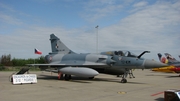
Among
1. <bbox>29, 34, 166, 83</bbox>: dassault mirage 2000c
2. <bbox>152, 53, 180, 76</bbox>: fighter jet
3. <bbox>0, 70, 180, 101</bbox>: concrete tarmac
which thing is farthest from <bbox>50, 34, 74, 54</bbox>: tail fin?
<bbox>152, 53, 180, 76</bbox>: fighter jet

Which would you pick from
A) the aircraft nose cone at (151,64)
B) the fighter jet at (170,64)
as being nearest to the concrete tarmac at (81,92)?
the aircraft nose cone at (151,64)

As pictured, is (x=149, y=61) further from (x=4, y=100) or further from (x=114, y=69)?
(x=4, y=100)

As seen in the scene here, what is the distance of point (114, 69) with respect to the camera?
15.5 metres

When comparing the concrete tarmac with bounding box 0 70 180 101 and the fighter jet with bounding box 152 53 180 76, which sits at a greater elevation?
the fighter jet with bounding box 152 53 180 76

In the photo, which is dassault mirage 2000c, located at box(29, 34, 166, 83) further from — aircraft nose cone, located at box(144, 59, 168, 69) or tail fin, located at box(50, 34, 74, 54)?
tail fin, located at box(50, 34, 74, 54)

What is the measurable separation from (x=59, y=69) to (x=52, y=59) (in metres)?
3.61

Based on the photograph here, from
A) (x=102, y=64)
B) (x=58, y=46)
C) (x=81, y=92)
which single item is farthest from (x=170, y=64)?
(x=81, y=92)

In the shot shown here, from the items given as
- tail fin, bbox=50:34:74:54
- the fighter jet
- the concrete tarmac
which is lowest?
the concrete tarmac

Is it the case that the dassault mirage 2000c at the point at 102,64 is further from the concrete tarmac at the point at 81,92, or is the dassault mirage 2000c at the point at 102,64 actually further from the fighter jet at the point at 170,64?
the fighter jet at the point at 170,64

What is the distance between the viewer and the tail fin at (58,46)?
20.2 m

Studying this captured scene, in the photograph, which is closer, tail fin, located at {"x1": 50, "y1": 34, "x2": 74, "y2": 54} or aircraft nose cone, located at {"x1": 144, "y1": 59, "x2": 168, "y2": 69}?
aircraft nose cone, located at {"x1": 144, "y1": 59, "x2": 168, "y2": 69}

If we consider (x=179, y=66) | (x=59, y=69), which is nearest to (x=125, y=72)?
(x=59, y=69)

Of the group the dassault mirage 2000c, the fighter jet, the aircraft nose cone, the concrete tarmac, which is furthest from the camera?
the fighter jet

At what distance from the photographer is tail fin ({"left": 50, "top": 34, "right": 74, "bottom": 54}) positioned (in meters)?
20.2
